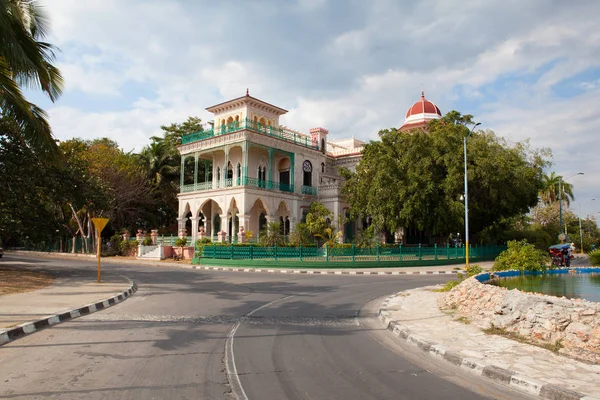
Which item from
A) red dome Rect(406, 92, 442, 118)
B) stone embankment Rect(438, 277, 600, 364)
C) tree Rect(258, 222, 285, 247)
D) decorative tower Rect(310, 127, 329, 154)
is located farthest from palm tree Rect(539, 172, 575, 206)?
stone embankment Rect(438, 277, 600, 364)

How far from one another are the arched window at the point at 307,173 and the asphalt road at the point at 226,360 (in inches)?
1050

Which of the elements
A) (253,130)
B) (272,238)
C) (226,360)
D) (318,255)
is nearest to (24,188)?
(272,238)

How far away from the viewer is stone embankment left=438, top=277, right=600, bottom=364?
5906mm

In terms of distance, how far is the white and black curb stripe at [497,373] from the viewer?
447 centimetres

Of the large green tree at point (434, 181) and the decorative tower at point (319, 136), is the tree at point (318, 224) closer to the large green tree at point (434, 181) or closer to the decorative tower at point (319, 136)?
the large green tree at point (434, 181)

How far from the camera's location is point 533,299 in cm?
699

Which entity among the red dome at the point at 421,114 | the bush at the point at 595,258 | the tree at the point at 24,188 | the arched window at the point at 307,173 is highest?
Result: the red dome at the point at 421,114

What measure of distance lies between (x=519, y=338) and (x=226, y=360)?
15.1 ft

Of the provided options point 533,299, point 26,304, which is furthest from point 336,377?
point 26,304

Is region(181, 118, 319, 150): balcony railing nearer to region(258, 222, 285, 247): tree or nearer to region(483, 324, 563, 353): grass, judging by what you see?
region(258, 222, 285, 247): tree

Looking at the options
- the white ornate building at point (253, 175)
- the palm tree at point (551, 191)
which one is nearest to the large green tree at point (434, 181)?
the white ornate building at point (253, 175)

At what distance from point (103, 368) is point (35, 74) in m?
9.82

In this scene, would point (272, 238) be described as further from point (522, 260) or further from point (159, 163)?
point (159, 163)

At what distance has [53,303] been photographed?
1014 centimetres
